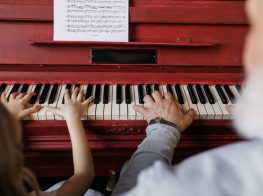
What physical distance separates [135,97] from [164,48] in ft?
1.04

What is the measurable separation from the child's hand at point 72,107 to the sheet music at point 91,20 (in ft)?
1.01

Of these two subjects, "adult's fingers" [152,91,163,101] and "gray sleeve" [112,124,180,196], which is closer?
"gray sleeve" [112,124,180,196]

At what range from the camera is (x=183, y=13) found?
135 centimetres

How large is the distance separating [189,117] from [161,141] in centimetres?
23

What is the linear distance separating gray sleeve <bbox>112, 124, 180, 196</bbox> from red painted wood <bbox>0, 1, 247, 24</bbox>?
586 mm

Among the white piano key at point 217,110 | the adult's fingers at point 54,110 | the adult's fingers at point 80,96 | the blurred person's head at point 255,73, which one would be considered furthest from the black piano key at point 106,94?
the blurred person's head at point 255,73

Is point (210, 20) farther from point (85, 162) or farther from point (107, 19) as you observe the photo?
point (85, 162)

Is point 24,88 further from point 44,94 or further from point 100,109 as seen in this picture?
point 100,109

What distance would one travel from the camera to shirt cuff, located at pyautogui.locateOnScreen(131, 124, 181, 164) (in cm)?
102

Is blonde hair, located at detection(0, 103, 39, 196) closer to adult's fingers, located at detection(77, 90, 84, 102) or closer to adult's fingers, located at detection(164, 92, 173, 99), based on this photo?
adult's fingers, located at detection(77, 90, 84, 102)

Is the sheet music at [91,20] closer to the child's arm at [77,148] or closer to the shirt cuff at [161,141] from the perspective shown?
the child's arm at [77,148]

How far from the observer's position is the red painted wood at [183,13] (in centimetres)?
133

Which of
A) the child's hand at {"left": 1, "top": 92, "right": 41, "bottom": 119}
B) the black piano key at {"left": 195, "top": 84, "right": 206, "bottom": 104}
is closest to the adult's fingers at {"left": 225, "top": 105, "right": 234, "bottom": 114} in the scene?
the black piano key at {"left": 195, "top": 84, "right": 206, "bottom": 104}

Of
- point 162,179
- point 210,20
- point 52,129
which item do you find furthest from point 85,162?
point 210,20
